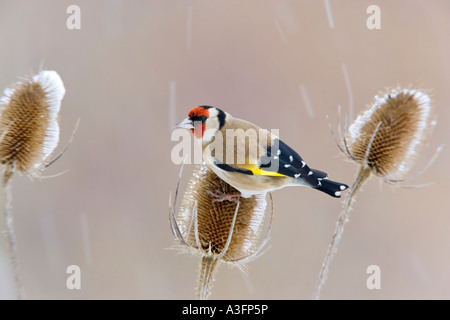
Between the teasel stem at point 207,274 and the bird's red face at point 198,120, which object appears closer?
Answer: the teasel stem at point 207,274

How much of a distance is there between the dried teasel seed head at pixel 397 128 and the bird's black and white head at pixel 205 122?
850mm

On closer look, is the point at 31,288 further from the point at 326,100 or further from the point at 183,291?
the point at 326,100

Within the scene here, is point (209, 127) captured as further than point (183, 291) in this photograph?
No

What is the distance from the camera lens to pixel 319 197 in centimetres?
568

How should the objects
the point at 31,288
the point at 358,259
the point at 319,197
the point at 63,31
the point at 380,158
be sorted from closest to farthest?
1. the point at 380,158
2. the point at 31,288
3. the point at 358,259
4. the point at 319,197
5. the point at 63,31

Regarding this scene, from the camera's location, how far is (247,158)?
2.31 m

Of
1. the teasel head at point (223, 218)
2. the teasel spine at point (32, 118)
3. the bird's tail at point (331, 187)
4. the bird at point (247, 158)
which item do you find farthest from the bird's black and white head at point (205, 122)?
the teasel spine at point (32, 118)

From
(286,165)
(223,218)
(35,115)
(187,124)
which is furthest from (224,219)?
(35,115)

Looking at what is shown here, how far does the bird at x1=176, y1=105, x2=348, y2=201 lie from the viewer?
2268mm

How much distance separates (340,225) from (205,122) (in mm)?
840

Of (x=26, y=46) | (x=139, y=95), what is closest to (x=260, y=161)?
(x=139, y=95)

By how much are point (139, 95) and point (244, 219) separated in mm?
4120

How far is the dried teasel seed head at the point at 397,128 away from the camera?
2.80m

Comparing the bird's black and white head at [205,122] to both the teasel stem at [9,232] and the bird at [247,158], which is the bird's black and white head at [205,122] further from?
the teasel stem at [9,232]
